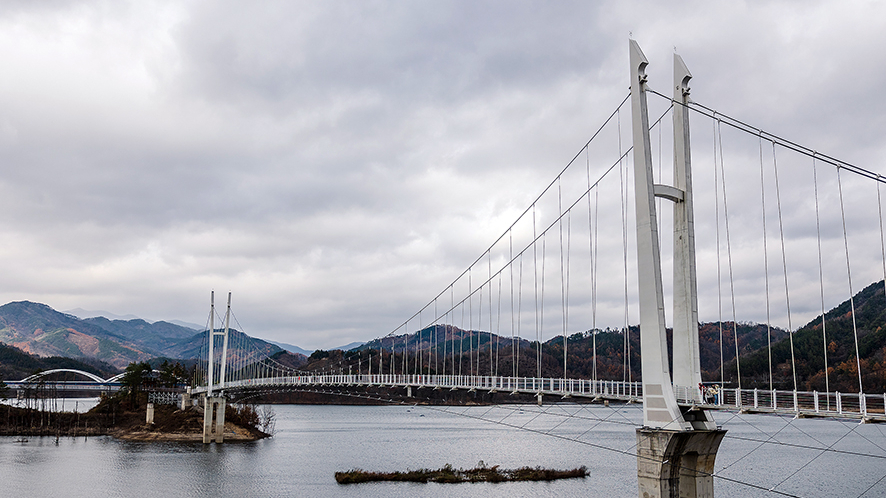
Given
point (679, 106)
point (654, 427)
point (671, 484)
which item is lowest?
point (671, 484)

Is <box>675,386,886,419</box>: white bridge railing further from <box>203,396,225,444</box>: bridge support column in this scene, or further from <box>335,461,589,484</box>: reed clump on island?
<box>203,396,225,444</box>: bridge support column

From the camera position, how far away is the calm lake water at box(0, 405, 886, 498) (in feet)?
142

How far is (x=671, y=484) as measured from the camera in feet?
71.3

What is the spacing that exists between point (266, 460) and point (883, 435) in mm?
67609

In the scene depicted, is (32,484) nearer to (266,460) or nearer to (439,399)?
(266,460)

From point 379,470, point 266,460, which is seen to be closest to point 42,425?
point 266,460

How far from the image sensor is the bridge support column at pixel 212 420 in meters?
71.5

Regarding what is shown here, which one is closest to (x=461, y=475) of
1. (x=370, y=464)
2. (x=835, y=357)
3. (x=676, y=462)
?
(x=370, y=464)

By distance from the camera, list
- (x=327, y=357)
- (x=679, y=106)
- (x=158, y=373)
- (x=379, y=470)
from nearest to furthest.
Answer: (x=679, y=106) < (x=379, y=470) < (x=158, y=373) < (x=327, y=357)

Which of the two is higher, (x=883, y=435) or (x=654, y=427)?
(x=654, y=427)

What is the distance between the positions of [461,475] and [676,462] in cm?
2803

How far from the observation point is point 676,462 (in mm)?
21781

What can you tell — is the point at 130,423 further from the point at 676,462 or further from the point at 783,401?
the point at 783,401

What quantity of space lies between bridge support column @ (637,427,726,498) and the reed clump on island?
84.5 ft
